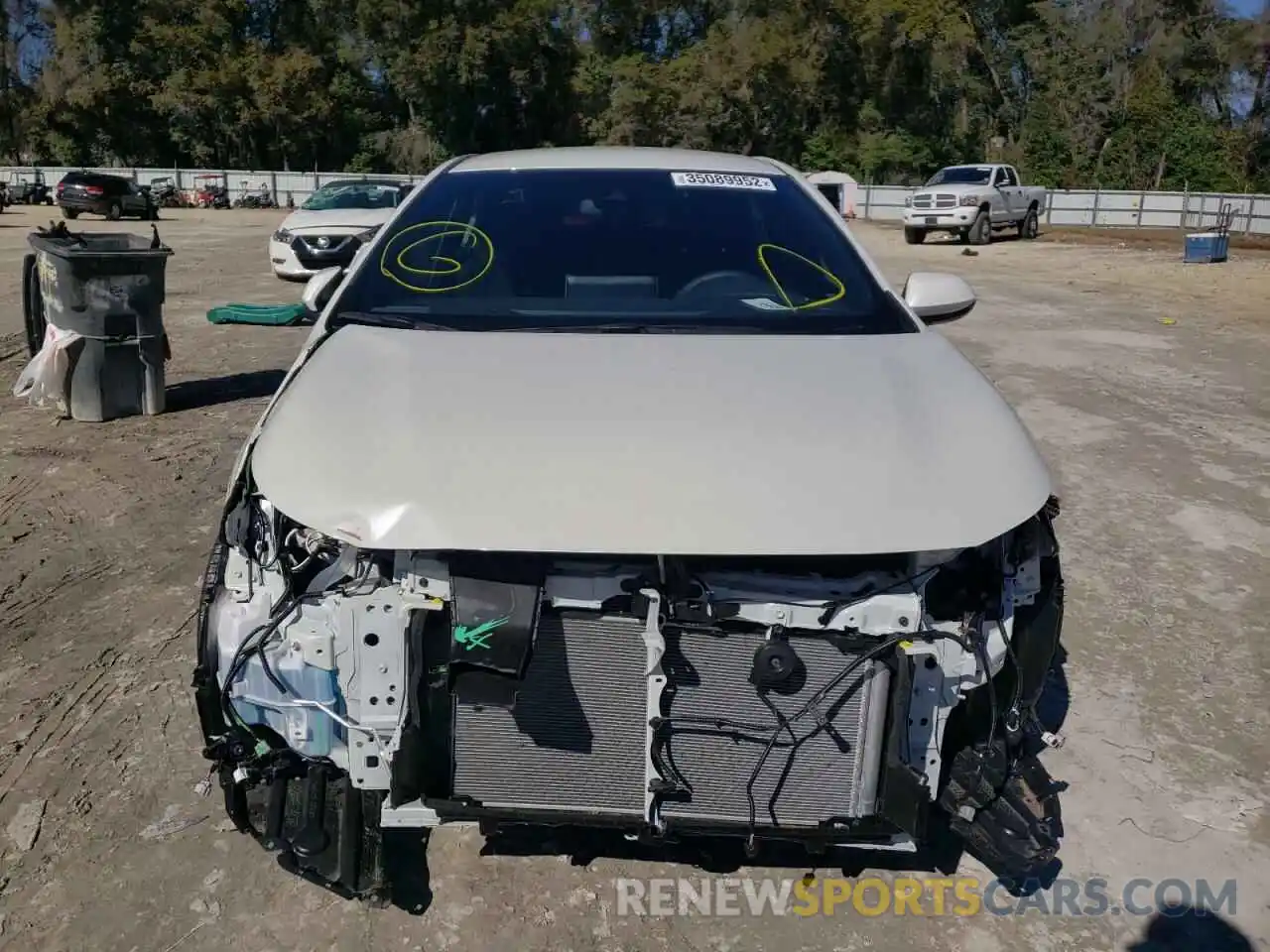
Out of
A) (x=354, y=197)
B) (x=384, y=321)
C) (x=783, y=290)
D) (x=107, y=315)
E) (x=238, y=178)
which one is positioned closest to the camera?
(x=384, y=321)

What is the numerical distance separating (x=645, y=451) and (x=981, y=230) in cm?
2361

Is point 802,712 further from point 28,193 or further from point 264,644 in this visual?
point 28,193

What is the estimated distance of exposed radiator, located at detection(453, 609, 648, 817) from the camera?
2201 mm

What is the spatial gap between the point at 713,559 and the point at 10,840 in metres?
2.01

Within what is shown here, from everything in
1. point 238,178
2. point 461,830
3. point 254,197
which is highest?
point 461,830

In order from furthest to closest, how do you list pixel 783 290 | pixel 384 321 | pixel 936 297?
pixel 936 297 < pixel 783 290 < pixel 384 321

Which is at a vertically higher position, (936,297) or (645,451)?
(936,297)

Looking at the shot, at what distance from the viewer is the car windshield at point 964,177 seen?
78.4 feet

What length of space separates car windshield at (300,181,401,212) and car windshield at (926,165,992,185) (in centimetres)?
1396

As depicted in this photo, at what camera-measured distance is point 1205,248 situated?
64.3ft

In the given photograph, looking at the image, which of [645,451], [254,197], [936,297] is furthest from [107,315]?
[254,197]

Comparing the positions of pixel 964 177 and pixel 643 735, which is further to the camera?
pixel 964 177

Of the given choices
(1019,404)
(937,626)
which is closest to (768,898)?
(937,626)

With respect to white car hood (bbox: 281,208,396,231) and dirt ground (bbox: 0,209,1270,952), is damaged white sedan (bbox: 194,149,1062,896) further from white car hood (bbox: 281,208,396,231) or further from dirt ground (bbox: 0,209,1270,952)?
white car hood (bbox: 281,208,396,231)
